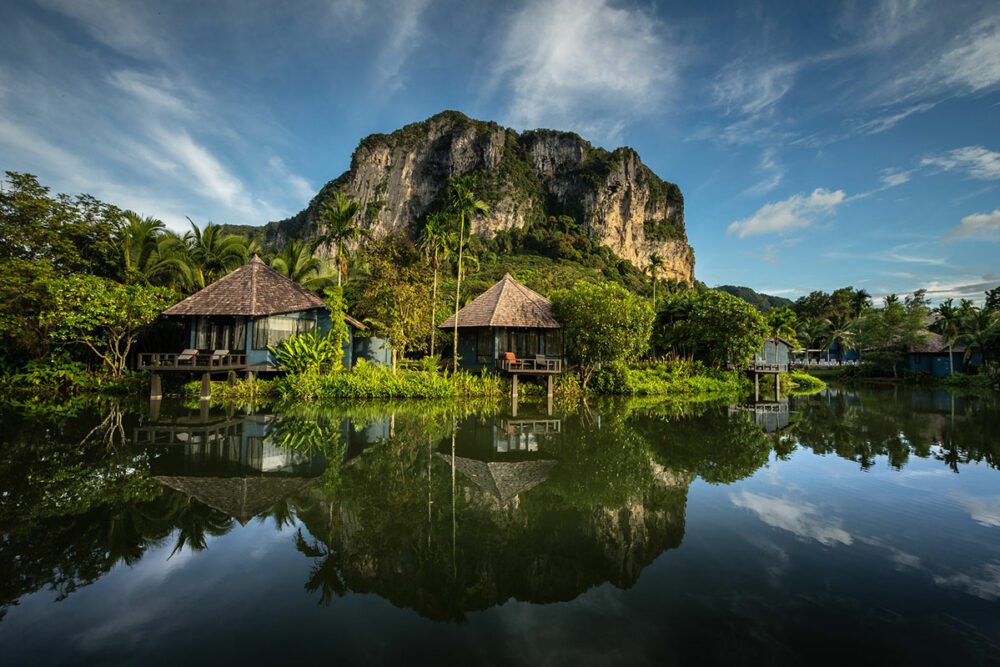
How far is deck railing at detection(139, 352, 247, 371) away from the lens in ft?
54.6

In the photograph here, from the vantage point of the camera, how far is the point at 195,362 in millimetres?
17141

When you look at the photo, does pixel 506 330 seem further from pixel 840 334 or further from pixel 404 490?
pixel 840 334

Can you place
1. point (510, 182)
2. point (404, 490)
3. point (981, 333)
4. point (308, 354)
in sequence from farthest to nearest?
point (510, 182) → point (981, 333) → point (308, 354) → point (404, 490)

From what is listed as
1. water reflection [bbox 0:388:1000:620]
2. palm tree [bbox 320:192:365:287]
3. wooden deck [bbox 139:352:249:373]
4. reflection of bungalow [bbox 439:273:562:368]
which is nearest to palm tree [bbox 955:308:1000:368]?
water reflection [bbox 0:388:1000:620]

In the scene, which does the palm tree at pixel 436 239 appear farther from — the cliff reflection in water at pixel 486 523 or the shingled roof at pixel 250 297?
the cliff reflection in water at pixel 486 523

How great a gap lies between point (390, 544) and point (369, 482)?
2.45m

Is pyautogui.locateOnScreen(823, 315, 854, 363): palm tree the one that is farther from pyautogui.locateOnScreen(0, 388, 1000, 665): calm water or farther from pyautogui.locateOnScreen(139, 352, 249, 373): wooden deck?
pyautogui.locateOnScreen(139, 352, 249, 373): wooden deck

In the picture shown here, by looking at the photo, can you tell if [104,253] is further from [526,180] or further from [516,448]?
[526,180]

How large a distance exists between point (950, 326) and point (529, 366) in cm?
3879

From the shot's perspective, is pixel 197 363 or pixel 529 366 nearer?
pixel 197 363

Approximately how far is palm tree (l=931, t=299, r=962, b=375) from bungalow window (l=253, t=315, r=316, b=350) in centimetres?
4885

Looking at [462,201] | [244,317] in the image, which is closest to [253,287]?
[244,317]

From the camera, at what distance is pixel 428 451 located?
391 inches

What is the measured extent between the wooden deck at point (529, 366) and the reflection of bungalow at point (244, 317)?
30.1ft
